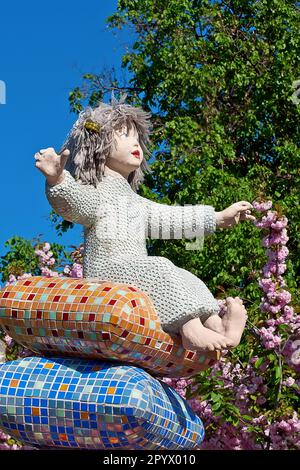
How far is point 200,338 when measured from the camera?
4500mm

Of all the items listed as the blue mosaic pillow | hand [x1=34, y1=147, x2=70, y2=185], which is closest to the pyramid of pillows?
the blue mosaic pillow

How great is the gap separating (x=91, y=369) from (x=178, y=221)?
103 centimetres

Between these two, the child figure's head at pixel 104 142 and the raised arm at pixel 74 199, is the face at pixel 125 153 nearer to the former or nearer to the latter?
the child figure's head at pixel 104 142

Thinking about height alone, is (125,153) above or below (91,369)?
above

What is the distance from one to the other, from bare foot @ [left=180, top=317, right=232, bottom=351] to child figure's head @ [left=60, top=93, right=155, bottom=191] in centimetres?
104

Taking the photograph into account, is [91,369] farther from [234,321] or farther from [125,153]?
[125,153]

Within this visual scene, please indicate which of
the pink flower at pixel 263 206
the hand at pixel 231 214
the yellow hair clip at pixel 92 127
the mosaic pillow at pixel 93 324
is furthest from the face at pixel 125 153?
the pink flower at pixel 263 206

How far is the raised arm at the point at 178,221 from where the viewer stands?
516 centimetres

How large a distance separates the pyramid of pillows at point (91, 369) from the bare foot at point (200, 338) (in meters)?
0.14

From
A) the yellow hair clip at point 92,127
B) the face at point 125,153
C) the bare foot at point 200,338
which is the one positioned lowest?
the bare foot at point 200,338

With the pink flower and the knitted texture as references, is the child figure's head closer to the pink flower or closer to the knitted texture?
the knitted texture

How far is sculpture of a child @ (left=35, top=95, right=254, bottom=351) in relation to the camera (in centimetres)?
462

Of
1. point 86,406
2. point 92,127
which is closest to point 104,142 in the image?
point 92,127

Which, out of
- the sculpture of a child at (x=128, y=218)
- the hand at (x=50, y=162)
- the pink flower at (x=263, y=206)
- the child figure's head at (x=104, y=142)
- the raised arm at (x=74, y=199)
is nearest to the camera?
the sculpture of a child at (x=128, y=218)
